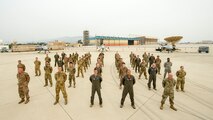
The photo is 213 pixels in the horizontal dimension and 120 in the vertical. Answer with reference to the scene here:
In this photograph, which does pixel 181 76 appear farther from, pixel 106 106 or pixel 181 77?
pixel 106 106

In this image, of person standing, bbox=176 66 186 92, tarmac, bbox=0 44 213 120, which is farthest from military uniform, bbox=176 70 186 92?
tarmac, bbox=0 44 213 120

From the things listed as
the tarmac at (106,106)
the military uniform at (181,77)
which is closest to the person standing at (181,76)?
the military uniform at (181,77)

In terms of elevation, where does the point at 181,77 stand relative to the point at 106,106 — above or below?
above

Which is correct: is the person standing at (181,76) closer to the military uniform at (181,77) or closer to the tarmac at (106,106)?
the military uniform at (181,77)

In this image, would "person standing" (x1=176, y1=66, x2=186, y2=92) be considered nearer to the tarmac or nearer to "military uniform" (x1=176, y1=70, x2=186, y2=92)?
"military uniform" (x1=176, y1=70, x2=186, y2=92)

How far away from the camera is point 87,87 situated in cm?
1112

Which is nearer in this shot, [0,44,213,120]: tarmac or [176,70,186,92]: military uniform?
[0,44,213,120]: tarmac

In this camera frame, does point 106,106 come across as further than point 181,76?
No

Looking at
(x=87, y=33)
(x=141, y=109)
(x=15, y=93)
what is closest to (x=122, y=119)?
(x=141, y=109)

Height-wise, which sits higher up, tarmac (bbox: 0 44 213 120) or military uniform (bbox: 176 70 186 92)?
military uniform (bbox: 176 70 186 92)

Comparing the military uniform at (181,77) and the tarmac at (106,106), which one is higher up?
the military uniform at (181,77)

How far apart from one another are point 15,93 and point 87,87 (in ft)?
13.8

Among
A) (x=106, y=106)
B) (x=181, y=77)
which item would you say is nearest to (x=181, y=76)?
(x=181, y=77)

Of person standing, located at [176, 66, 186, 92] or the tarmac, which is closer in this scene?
the tarmac
